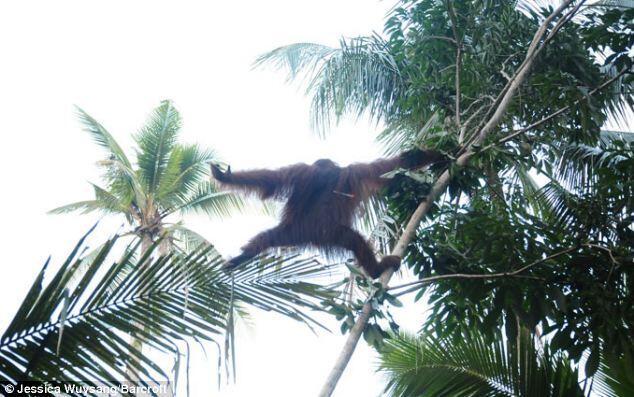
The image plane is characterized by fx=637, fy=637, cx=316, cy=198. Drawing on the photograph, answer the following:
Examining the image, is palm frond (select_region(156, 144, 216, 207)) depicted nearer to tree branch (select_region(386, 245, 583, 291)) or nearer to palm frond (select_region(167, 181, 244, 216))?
palm frond (select_region(167, 181, 244, 216))

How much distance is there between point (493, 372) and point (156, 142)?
11181 millimetres

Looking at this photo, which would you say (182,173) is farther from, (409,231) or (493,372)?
(409,231)

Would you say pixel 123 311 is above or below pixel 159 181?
below

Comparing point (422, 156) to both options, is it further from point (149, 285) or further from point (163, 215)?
point (163, 215)

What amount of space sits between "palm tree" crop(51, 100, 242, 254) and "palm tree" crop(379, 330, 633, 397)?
914 centimetres

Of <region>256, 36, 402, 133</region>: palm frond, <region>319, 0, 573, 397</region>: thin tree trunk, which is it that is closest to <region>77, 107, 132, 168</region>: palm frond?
<region>256, 36, 402, 133</region>: palm frond

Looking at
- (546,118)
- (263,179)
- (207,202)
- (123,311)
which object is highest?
(207,202)

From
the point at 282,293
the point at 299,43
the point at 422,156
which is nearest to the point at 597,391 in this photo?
the point at 422,156

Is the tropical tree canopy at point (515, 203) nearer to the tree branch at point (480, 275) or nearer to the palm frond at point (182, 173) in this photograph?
the tree branch at point (480, 275)

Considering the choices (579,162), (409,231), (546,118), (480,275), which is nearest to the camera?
(480,275)

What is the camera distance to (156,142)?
48.2 feet

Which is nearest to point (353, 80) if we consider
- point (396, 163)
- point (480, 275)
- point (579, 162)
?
point (579, 162)

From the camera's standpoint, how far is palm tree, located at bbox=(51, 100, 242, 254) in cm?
Result: 1404

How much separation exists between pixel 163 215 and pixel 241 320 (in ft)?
10.4
